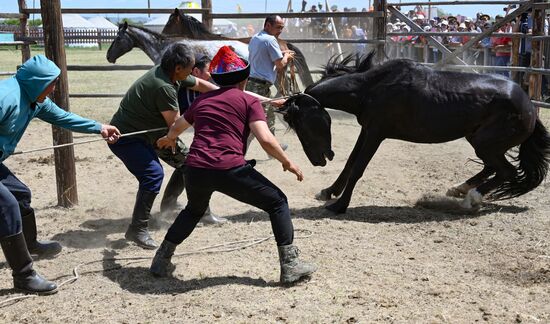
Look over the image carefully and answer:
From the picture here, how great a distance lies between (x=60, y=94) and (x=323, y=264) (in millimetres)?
3242

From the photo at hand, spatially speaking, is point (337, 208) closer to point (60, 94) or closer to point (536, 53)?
point (60, 94)

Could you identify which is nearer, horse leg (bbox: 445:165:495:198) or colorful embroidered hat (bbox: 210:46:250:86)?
colorful embroidered hat (bbox: 210:46:250:86)

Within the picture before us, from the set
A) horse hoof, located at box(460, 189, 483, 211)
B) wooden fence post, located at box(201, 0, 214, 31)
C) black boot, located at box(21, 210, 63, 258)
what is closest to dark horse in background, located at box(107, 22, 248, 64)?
wooden fence post, located at box(201, 0, 214, 31)

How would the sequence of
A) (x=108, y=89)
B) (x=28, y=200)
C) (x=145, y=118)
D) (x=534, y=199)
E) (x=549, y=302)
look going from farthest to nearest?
(x=108, y=89) → (x=534, y=199) → (x=145, y=118) → (x=28, y=200) → (x=549, y=302)

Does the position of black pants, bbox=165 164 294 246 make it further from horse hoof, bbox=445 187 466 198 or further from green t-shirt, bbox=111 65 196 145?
horse hoof, bbox=445 187 466 198

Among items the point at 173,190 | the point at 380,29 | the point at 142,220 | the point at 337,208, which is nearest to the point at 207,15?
the point at 380,29

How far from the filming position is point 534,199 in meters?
7.32

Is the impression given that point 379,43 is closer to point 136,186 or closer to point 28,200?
point 136,186

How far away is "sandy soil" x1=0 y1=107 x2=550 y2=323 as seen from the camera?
14.1 ft

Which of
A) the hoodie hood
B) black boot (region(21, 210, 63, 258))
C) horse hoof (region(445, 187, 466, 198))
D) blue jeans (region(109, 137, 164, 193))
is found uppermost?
the hoodie hood

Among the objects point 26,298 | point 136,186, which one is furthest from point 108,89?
point 26,298

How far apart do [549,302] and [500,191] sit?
106 inches

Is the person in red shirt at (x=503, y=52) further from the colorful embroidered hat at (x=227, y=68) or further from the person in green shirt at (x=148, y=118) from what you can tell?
the colorful embroidered hat at (x=227, y=68)

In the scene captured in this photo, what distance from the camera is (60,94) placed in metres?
6.84
